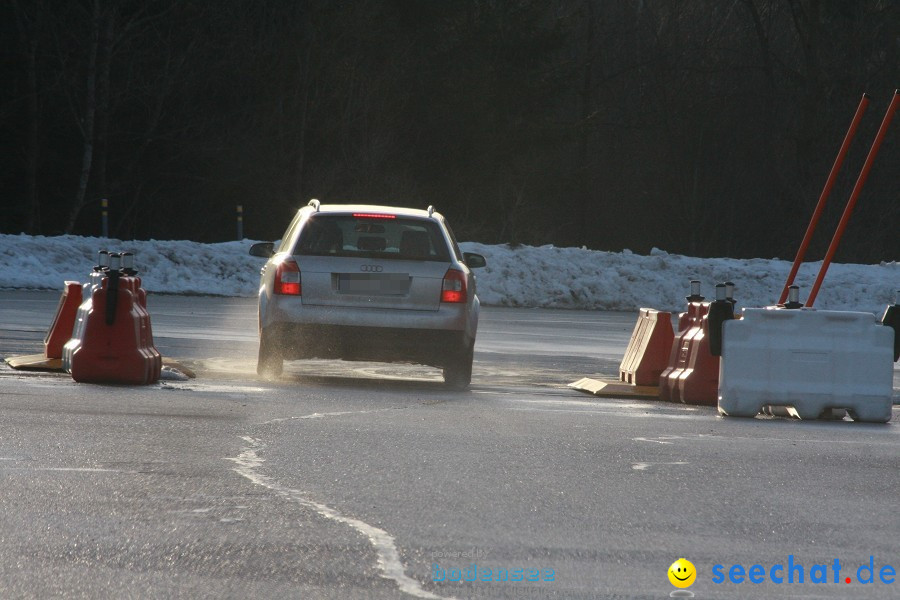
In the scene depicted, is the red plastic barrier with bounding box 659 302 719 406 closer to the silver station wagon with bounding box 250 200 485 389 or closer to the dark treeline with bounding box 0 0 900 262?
the silver station wagon with bounding box 250 200 485 389

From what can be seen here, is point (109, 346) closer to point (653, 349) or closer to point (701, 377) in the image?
point (653, 349)

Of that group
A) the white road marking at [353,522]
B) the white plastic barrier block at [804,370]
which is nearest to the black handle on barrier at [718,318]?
the white plastic barrier block at [804,370]

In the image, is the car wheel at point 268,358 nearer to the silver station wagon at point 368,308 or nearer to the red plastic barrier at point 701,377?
the silver station wagon at point 368,308

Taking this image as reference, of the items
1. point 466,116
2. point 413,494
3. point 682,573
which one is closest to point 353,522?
point 413,494

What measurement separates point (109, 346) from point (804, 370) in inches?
206

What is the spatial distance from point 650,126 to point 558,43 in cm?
557

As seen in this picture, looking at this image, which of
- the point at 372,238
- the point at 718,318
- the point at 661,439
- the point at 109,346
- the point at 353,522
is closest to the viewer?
the point at 353,522

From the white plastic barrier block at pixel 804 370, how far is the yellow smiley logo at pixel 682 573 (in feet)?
18.1

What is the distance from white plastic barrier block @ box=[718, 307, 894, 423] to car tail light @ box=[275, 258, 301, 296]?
3488 millimetres

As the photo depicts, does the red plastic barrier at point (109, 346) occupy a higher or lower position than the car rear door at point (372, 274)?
lower

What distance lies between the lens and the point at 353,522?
6.11m

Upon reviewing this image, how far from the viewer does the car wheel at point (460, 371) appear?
12.3m

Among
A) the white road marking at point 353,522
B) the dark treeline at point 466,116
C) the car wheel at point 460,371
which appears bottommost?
the white road marking at point 353,522

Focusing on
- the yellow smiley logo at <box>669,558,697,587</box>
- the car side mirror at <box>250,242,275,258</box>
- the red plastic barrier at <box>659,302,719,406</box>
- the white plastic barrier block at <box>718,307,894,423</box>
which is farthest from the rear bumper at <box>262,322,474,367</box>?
the yellow smiley logo at <box>669,558,697,587</box>
